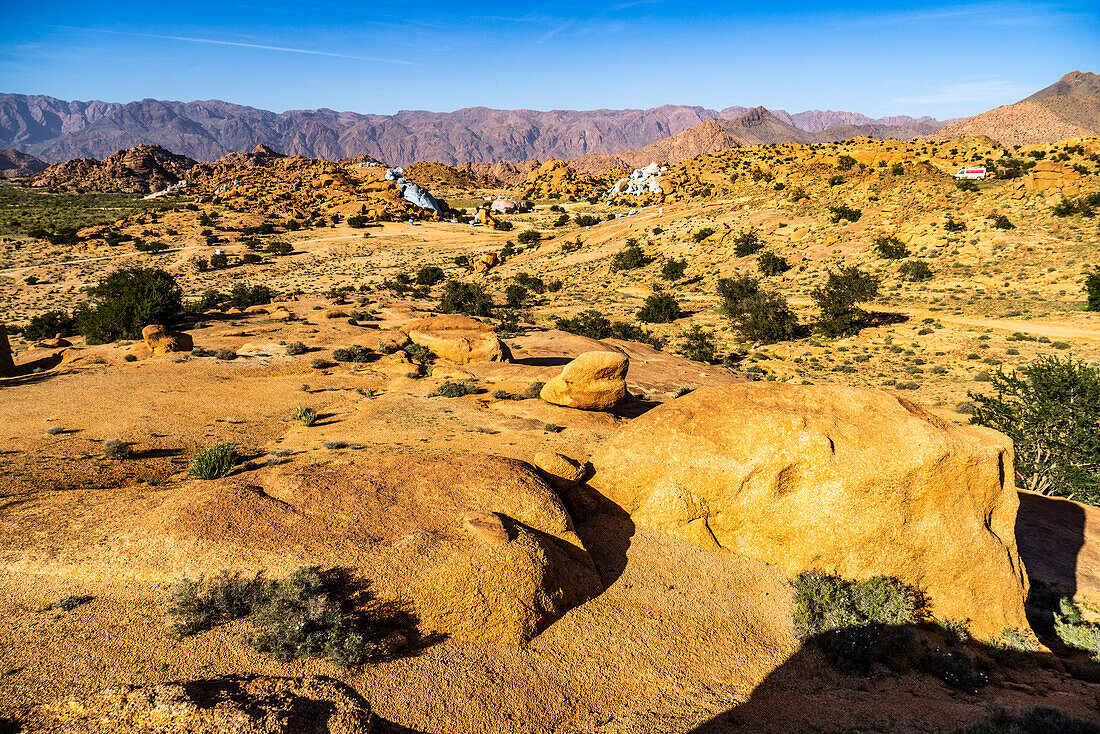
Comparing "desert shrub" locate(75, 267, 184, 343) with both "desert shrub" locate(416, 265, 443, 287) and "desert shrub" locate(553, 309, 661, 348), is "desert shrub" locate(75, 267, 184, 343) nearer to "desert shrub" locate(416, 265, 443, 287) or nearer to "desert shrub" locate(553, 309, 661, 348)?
"desert shrub" locate(416, 265, 443, 287)

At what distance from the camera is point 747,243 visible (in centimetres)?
5344

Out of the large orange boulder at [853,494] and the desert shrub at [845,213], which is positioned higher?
the desert shrub at [845,213]

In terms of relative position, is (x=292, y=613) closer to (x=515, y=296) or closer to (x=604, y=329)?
(x=604, y=329)

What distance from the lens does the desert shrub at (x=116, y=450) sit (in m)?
13.4

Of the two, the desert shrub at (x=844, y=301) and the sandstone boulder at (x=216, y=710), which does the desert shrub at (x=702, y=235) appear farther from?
the sandstone boulder at (x=216, y=710)

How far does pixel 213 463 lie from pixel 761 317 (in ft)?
111

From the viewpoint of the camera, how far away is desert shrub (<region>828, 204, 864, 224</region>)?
2098 inches

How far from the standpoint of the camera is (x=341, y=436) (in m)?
15.6

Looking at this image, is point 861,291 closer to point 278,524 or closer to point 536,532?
point 536,532

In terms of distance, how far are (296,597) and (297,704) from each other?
165cm

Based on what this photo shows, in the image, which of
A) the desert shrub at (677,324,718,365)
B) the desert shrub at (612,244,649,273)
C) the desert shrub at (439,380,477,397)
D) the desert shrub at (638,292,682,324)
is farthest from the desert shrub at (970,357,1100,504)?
the desert shrub at (612,244,649,273)

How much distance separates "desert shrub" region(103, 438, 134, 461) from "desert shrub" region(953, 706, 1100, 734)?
1845 centimetres

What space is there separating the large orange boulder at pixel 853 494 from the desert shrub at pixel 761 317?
2495 centimetres

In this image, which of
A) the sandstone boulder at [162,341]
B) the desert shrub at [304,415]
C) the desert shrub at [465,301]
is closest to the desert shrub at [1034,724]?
the desert shrub at [304,415]
